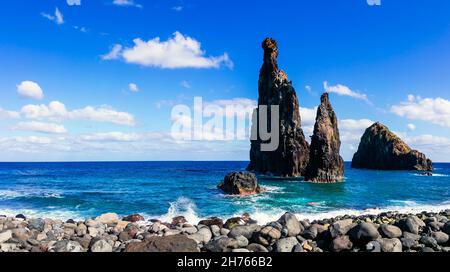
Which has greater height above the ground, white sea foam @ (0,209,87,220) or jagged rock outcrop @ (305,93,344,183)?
jagged rock outcrop @ (305,93,344,183)

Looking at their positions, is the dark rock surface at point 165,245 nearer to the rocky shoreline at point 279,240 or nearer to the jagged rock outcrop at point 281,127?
the rocky shoreline at point 279,240

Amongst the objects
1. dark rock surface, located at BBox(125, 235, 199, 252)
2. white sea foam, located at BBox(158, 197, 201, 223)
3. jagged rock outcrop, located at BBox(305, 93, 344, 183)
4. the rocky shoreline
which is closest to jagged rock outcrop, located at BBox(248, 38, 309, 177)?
jagged rock outcrop, located at BBox(305, 93, 344, 183)

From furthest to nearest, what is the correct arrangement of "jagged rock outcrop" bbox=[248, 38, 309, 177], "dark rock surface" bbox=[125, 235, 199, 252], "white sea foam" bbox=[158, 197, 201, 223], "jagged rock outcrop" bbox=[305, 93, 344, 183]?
"jagged rock outcrop" bbox=[248, 38, 309, 177] → "jagged rock outcrop" bbox=[305, 93, 344, 183] → "white sea foam" bbox=[158, 197, 201, 223] → "dark rock surface" bbox=[125, 235, 199, 252]


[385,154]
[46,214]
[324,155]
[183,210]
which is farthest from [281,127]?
[385,154]

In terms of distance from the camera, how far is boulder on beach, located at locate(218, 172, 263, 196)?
45.6m

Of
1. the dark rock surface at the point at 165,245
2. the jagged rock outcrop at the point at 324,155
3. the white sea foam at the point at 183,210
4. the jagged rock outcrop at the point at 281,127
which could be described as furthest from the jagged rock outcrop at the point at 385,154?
the dark rock surface at the point at 165,245

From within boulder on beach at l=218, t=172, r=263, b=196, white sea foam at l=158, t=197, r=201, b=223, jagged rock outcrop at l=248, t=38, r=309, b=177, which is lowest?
white sea foam at l=158, t=197, r=201, b=223

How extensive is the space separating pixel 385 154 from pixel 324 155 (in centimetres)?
8940

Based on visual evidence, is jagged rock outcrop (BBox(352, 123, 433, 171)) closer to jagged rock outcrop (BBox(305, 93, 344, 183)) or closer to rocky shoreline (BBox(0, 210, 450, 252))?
jagged rock outcrop (BBox(305, 93, 344, 183))

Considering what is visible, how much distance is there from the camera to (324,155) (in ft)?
229

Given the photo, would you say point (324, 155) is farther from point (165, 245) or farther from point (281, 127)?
point (165, 245)

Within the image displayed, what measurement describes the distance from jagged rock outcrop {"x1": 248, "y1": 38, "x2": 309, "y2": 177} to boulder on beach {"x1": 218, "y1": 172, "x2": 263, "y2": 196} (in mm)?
36714

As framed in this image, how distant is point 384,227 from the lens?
13398mm
